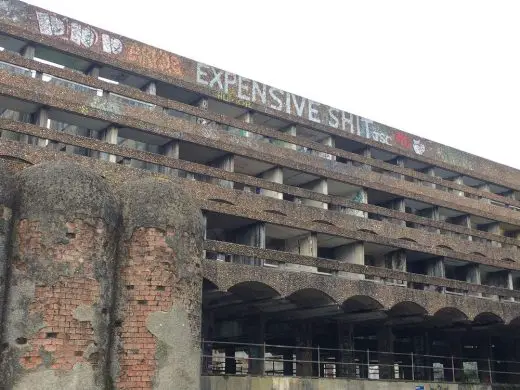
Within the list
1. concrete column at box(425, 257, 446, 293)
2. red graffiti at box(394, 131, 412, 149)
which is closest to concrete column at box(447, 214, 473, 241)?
red graffiti at box(394, 131, 412, 149)

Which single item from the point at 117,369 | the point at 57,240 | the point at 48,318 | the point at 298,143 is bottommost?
the point at 117,369

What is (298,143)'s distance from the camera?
35.9 metres

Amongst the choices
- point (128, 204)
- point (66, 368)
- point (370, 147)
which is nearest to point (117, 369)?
point (66, 368)

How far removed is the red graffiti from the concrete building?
147 mm

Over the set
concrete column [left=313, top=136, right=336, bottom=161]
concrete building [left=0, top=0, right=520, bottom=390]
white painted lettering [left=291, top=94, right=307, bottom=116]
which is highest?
white painted lettering [left=291, top=94, right=307, bottom=116]

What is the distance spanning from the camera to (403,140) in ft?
138

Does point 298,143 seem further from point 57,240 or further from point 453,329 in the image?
point 57,240

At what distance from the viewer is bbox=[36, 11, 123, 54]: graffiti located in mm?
30031

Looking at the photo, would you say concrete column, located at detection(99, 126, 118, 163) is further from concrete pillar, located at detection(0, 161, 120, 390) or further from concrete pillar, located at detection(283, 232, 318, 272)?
concrete pillar, located at detection(0, 161, 120, 390)

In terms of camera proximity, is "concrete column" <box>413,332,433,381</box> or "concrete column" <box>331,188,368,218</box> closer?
"concrete column" <box>413,332,433,381</box>

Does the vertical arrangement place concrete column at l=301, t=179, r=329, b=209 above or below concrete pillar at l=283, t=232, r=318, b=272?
above

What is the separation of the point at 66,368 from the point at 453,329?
23.7 metres

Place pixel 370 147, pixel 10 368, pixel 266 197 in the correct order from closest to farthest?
pixel 10 368, pixel 266 197, pixel 370 147

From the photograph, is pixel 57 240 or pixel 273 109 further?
pixel 273 109
